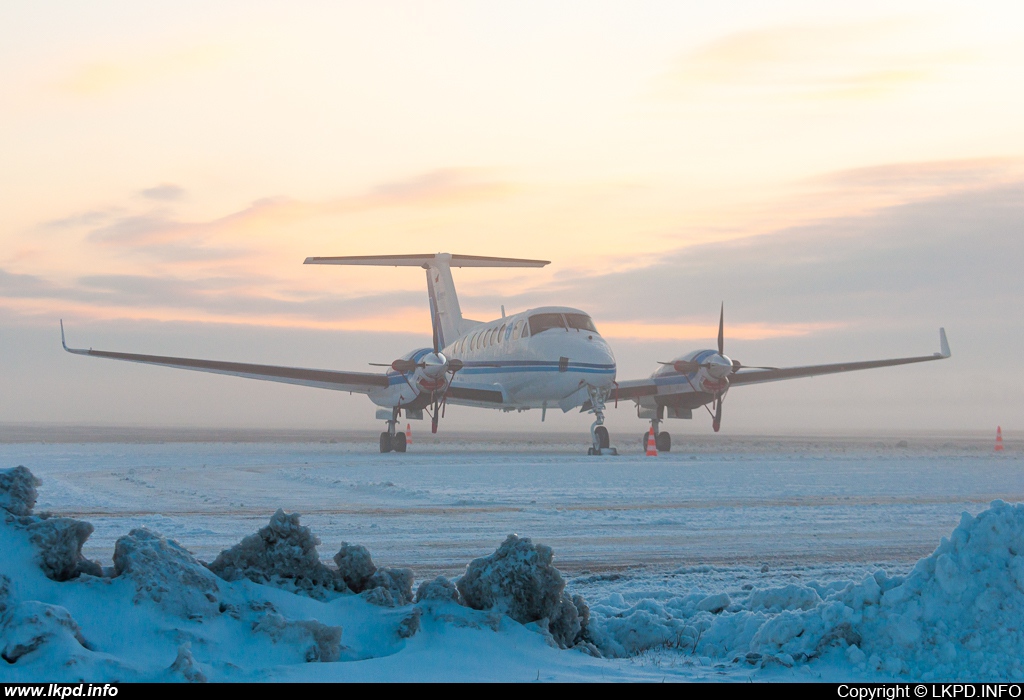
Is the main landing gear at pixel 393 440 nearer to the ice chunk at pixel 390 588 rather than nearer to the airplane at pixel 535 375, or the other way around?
the airplane at pixel 535 375

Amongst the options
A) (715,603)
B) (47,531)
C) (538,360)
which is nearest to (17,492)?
(47,531)

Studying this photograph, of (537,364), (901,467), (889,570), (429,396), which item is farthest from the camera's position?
(429,396)

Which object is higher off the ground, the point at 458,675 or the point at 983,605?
the point at 983,605

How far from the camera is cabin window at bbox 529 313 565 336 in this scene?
26.0 meters

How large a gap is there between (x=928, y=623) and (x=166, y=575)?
13.4 feet

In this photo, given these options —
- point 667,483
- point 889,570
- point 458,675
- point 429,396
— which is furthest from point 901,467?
point 458,675

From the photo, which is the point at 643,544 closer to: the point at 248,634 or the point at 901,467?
the point at 248,634

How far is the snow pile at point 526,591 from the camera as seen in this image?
5.57m

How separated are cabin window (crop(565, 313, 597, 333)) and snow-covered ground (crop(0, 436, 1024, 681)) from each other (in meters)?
7.63

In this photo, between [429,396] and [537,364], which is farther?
[429,396]

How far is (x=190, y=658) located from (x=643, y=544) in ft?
20.8

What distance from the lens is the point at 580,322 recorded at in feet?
86.5

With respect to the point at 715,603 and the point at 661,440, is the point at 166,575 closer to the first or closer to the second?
the point at 715,603

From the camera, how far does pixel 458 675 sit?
4555 millimetres
